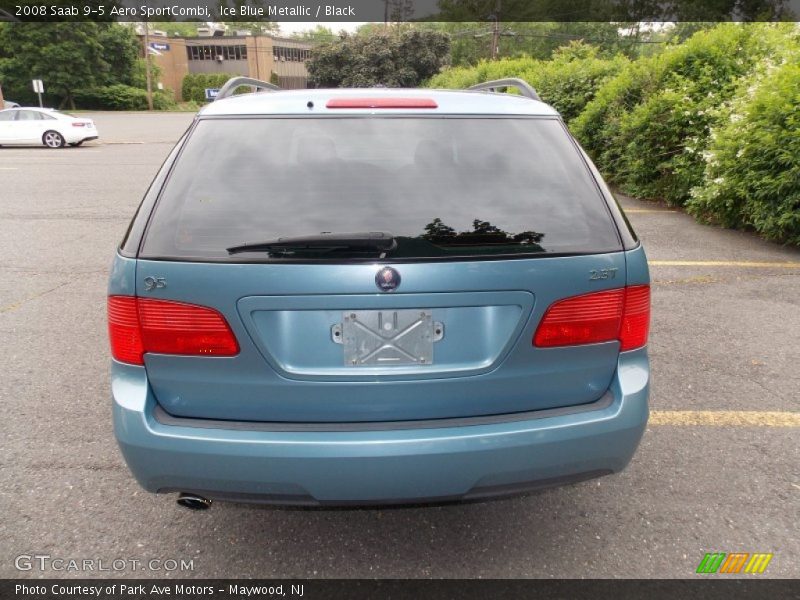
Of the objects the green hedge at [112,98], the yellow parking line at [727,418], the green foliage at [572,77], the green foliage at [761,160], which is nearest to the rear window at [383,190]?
the yellow parking line at [727,418]

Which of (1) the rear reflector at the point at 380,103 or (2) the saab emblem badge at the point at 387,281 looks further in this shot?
(1) the rear reflector at the point at 380,103

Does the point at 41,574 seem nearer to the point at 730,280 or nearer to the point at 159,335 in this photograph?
the point at 159,335

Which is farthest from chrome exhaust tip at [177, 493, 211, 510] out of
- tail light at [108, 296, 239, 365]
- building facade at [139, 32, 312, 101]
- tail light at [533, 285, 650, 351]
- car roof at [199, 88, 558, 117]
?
building facade at [139, 32, 312, 101]

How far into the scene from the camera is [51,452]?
121 inches

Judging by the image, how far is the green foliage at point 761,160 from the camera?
22.2 feet

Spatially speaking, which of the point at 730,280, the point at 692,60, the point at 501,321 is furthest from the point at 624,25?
the point at 501,321

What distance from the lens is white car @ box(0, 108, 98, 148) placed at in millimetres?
20469

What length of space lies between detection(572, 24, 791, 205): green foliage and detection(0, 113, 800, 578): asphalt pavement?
4.66 metres

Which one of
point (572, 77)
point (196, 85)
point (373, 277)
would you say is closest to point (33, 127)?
point (572, 77)

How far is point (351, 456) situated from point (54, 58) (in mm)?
66291

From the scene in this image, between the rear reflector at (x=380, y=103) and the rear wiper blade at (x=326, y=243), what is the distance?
62 centimetres

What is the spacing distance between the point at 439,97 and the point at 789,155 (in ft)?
19.9

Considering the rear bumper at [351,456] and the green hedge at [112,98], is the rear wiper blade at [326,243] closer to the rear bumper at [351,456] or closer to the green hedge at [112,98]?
the rear bumper at [351,456]

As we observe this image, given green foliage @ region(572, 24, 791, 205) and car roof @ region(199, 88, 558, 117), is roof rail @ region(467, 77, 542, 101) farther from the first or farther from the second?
green foliage @ region(572, 24, 791, 205)
